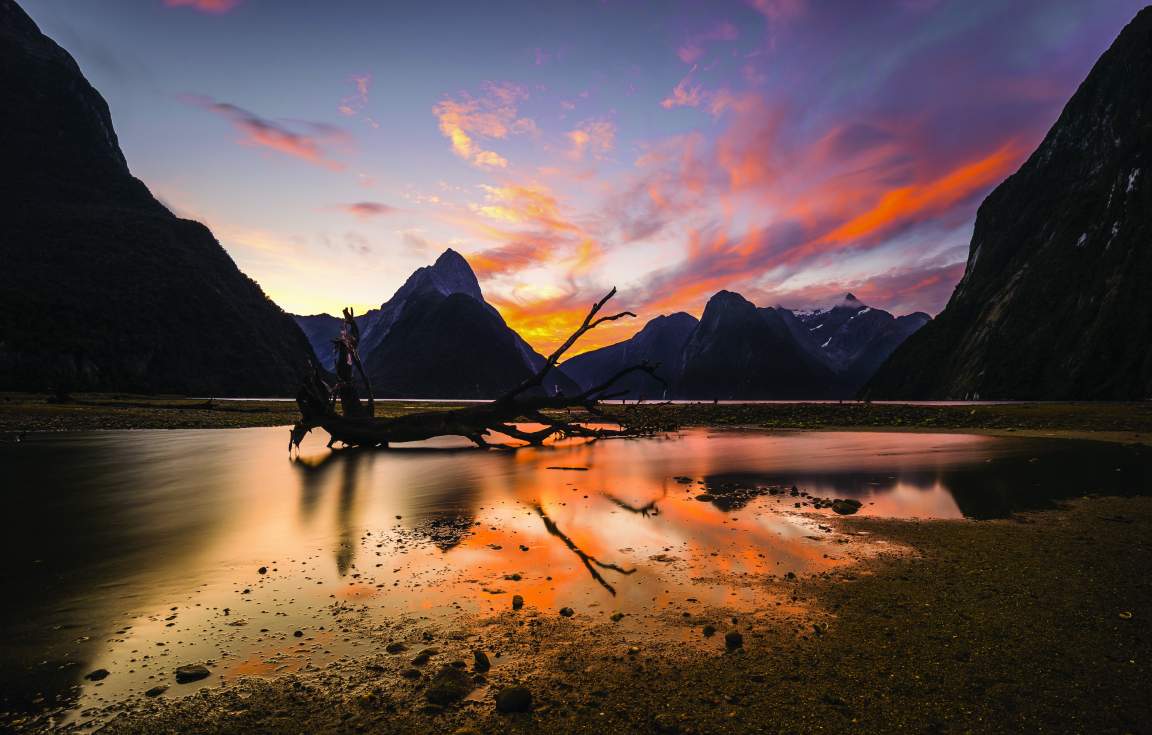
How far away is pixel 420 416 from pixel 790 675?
23908 millimetres

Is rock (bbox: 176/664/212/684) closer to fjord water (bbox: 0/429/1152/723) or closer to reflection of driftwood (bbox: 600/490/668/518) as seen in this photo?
fjord water (bbox: 0/429/1152/723)

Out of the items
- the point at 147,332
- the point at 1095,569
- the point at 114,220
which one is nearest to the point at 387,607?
the point at 1095,569

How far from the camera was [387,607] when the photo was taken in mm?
6602

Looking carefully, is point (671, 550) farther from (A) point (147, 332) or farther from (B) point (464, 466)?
(A) point (147, 332)

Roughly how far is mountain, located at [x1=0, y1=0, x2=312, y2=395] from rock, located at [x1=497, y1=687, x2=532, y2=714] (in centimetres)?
8673

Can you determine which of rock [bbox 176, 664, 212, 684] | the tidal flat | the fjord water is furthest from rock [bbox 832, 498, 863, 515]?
rock [bbox 176, 664, 212, 684]

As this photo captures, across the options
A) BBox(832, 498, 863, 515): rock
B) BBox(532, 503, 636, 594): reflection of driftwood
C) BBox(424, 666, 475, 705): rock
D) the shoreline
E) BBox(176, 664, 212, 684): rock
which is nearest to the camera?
BBox(424, 666, 475, 705): rock

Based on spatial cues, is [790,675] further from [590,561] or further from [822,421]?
[822,421]

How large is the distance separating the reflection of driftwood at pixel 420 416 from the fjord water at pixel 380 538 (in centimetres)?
252

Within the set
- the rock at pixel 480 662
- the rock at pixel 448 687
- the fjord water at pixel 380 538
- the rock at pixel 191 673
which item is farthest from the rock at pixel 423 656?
the rock at pixel 191 673

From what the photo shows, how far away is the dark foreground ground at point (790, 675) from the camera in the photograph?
4000mm

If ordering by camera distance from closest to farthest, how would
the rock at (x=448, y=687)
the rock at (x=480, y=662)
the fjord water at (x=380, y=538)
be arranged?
the rock at (x=448, y=687) → the rock at (x=480, y=662) → the fjord water at (x=380, y=538)

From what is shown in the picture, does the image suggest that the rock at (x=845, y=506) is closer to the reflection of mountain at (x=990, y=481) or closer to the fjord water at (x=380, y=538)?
the fjord water at (x=380, y=538)

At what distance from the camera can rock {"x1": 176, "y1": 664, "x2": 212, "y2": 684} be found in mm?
4762
